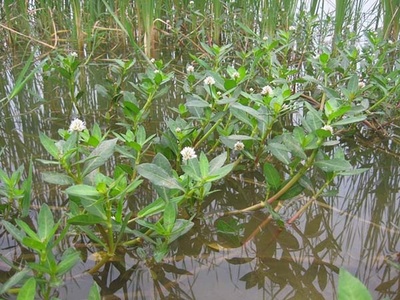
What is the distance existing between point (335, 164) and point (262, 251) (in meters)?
0.35

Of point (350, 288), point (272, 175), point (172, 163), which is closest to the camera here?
point (350, 288)

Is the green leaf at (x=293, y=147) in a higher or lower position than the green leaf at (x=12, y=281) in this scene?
higher

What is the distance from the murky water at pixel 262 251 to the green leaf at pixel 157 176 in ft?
0.79

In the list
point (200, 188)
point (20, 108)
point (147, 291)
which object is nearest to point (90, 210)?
point (147, 291)

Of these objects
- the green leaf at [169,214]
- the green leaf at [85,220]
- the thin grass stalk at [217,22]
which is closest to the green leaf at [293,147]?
the green leaf at [169,214]

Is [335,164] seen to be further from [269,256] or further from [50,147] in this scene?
[50,147]

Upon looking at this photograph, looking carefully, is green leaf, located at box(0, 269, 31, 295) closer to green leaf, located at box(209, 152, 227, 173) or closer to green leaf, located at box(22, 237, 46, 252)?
green leaf, located at box(22, 237, 46, 252)

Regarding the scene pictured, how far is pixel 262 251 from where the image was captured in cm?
154

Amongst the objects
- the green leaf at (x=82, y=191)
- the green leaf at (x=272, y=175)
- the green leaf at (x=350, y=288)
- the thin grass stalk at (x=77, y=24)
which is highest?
the thin grass stalk at (x=77, y=24)

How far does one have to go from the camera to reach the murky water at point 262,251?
1.35 m

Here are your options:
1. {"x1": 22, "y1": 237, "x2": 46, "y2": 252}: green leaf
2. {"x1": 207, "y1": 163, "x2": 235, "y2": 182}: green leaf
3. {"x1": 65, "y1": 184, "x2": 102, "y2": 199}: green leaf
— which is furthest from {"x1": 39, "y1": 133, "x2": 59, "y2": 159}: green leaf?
{"x1": 207, "y1": 163, "x2": 235, "y2": 182}: green leaf

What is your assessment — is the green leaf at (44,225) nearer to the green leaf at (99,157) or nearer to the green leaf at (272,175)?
the green leaf at (99,157)

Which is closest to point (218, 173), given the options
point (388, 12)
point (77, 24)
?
point (77, 24)

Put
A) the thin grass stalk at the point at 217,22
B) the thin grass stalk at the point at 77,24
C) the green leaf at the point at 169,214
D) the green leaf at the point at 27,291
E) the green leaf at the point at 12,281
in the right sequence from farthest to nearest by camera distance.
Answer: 1. the thin grass stalk at the point at 217,22
2. the thin grass stalk at the point at 77,24
3. the green leaf at the point at 169,214
4. the green leaf at the point at 12,281
5. the green leaf at the point at 27,291
